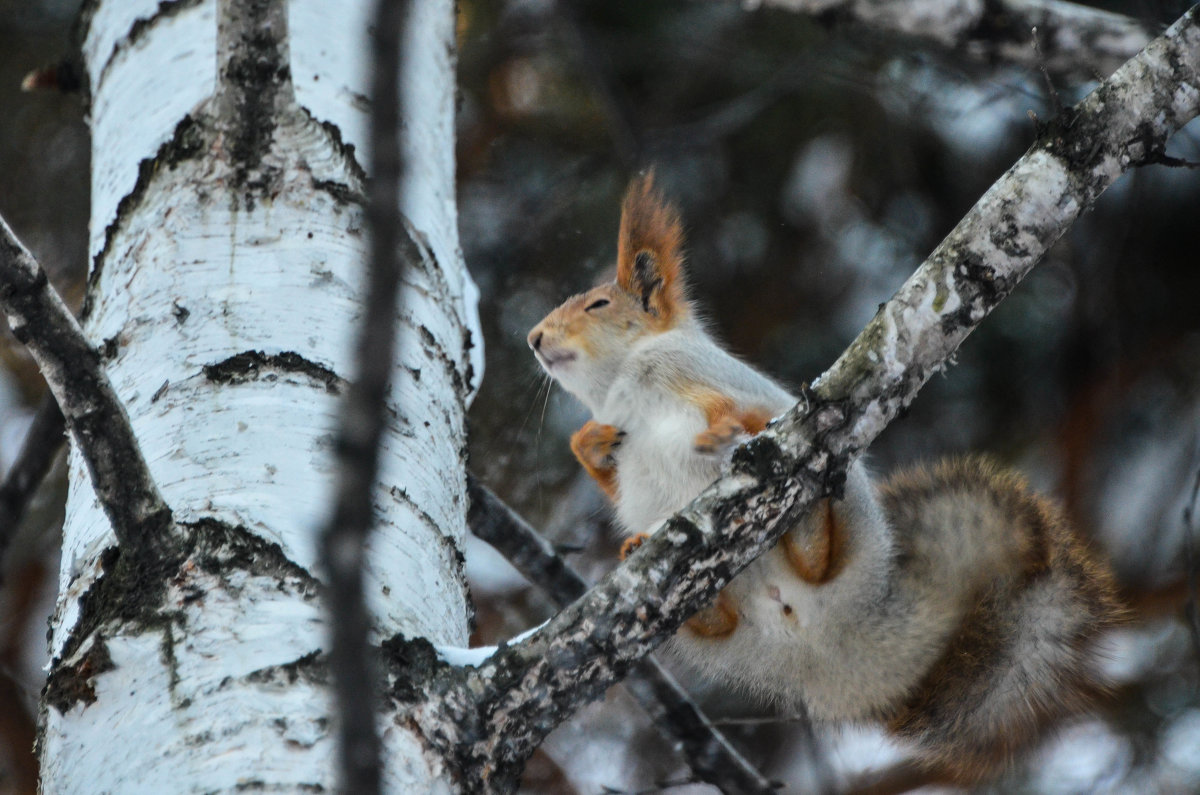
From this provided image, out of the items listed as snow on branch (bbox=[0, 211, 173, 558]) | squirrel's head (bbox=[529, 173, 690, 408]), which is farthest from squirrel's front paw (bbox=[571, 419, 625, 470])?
snow on branch (bbox=[0, 211, 173, 558])

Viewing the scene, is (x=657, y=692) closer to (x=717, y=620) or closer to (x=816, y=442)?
(x=717, y=620)

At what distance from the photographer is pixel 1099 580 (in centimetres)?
159

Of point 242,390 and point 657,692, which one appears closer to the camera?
point 242,390

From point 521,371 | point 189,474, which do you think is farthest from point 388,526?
point 521,371

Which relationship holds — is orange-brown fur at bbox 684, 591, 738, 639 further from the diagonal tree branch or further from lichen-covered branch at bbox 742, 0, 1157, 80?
lichen-covered branch at bbox 742, 0, 1157, 80

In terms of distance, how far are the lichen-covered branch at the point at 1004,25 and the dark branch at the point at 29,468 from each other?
1517mm

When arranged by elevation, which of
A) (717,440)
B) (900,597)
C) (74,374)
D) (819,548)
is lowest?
(900,597)

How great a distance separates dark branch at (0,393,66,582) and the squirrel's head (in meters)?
0.75

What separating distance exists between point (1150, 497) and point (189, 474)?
87.8 inches

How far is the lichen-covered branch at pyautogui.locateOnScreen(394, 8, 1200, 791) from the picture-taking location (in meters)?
0.93

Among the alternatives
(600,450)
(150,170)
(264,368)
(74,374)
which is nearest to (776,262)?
(600,450)

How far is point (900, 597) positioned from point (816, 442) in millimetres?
607

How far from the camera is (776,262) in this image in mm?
2887

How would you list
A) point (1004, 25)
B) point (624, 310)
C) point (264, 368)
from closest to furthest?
point (264, 368)
point (624, 310)
point (1004, 25)
